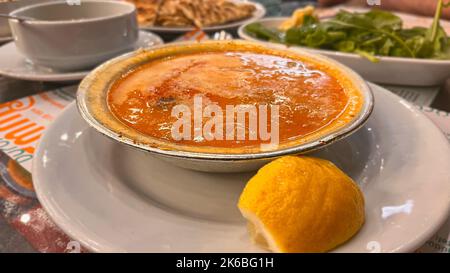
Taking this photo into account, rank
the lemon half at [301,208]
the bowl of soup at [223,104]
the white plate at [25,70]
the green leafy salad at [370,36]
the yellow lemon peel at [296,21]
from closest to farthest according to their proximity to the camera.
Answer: the lemon half at [301,208] → the bowl of soup at [223,104] → the white plate at [25,70] → the green leafy salad at [370,36] → the yellow lemon peel at [296,21]

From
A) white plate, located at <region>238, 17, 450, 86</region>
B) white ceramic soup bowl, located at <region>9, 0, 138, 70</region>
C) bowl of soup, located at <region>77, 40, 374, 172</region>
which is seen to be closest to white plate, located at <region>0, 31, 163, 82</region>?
white ceramic soup bowl, located at <region>9, 0, 138, 70</region>

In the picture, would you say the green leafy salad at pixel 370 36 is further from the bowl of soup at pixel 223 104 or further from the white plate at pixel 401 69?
the bowl of soup at pixel 223 104

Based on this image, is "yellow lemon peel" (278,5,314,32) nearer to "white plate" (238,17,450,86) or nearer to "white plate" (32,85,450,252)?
"white plate" (238,17,450,86)

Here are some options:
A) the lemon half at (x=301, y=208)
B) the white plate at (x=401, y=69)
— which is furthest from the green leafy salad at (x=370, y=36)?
the lemon half at (x=301, y=208)

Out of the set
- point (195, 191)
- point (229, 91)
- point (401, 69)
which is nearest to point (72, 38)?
point (229, 91)
